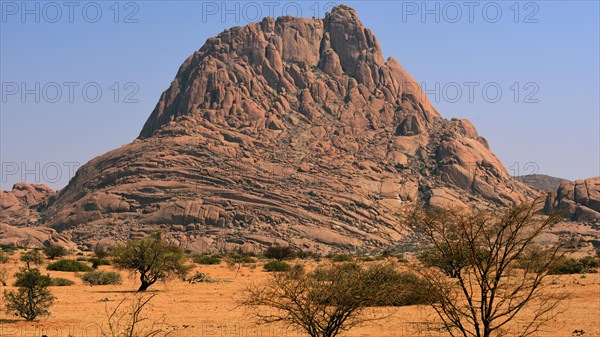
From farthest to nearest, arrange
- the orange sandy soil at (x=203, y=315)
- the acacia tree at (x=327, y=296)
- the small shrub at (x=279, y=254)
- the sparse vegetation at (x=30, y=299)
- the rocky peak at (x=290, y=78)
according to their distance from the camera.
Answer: the rocky peak at (x=290, y=78) < the small shrub at (x=279, y=254) < the sparse vegetation at (x=30, y=299) < the orange sandy soil at (x=203, y=315) < the acacia tree at (x=327, y=296)

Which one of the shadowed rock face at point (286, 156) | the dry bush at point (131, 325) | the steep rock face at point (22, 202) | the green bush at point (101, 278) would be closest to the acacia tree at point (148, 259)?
the green bush at point (101, 278)

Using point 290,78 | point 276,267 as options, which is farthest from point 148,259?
point 290,78

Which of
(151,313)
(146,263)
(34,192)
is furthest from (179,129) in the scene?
(151,313)

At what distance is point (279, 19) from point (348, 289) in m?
183

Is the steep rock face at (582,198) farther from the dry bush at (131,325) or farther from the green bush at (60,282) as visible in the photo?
the dry bush at (131,325)

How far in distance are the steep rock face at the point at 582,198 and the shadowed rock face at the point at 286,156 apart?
2099 centimetres

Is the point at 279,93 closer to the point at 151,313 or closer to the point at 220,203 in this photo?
the point at 220,203

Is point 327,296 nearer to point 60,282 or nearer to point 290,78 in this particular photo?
point 60,282

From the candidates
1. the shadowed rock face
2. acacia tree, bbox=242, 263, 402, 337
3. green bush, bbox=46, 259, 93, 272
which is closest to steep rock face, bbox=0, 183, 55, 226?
the shadowed rock face

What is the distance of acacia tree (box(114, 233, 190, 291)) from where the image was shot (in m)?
43.5

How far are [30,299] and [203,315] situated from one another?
7495 mm

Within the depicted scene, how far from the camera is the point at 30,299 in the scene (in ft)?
96.5

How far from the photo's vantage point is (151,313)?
1240 inches

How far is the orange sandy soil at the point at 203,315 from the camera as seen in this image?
25.7 metres
